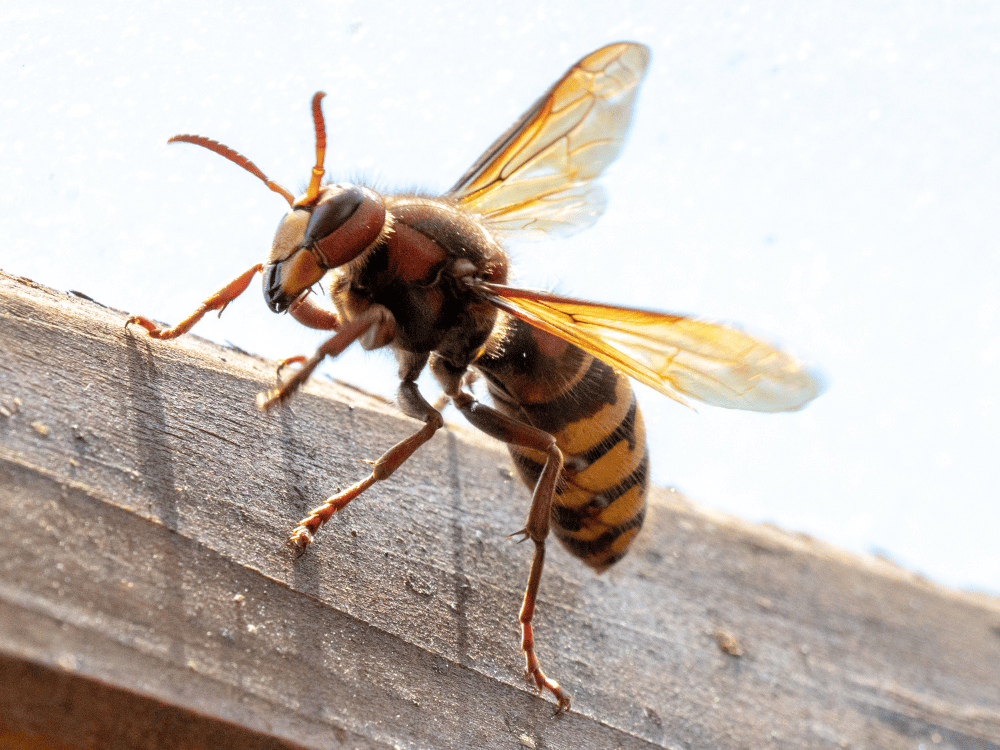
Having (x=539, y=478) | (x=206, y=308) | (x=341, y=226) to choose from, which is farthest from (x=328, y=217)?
(x=539, y=478)

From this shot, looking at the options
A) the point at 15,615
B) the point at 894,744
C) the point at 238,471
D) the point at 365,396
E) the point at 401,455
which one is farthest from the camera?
the point at 365,396

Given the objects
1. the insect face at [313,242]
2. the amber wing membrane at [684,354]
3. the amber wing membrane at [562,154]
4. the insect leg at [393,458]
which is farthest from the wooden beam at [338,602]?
the amber wing membrane at [562,154]

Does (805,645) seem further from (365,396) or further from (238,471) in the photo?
(238,471)

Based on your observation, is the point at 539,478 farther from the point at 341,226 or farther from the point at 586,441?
the point at 341,226

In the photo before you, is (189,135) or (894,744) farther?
(894,744)

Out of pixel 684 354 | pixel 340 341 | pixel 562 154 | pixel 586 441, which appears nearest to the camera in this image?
pixel 340 341

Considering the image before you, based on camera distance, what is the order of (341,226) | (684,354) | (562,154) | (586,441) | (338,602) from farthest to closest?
(562,154)
(586,441)
(341,226)
(684,354)
(338,602)

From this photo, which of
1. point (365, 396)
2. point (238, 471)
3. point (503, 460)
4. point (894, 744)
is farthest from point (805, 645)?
point (238, 471)
